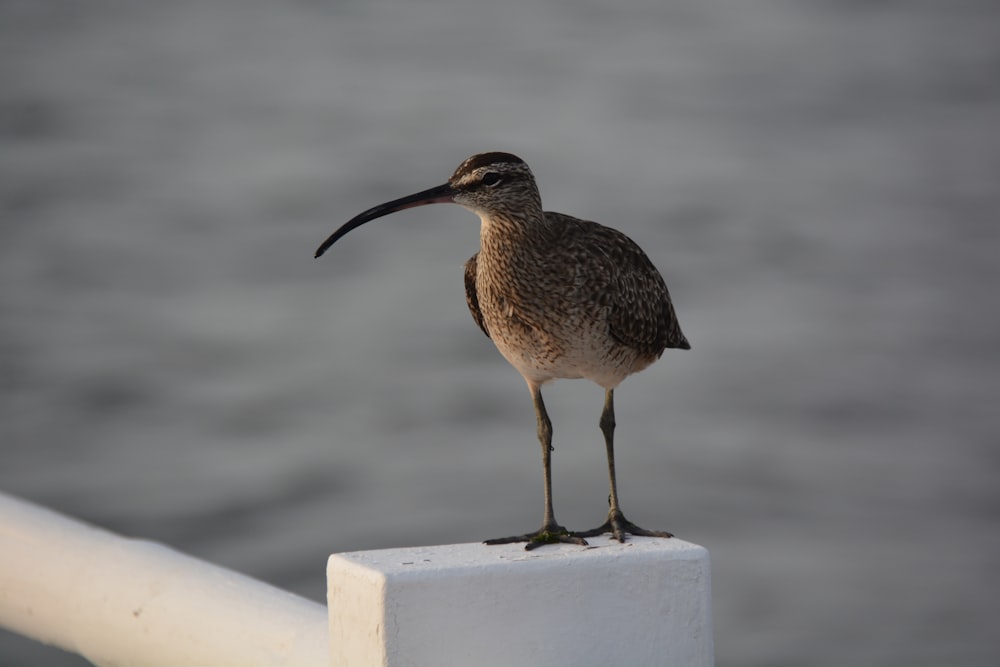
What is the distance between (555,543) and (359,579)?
90cm

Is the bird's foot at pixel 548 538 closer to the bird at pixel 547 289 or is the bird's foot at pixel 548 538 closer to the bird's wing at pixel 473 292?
the bird at pixel 547 289

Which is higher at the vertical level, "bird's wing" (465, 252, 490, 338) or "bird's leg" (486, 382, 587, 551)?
"bird's wing" (465, 252, 490, 338)

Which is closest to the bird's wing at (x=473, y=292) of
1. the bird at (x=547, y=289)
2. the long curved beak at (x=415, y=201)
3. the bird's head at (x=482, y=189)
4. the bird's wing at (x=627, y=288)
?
the bird at (x=547, y=289)

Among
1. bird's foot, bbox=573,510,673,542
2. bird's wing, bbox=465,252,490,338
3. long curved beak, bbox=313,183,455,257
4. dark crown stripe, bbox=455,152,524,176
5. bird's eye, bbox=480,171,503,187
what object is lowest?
bird's foot, bbox=573,510,673,542

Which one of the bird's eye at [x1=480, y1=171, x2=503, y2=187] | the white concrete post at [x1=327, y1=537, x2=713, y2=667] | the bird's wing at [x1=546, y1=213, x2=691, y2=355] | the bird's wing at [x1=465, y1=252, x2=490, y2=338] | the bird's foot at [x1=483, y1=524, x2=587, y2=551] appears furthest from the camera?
the bird's wing at [x1=465, y1=252, x2=490, y2=338]

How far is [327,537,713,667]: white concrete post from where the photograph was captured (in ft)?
10.5

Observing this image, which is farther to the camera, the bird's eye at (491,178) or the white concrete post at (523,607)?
the bird's eye at (491,178)

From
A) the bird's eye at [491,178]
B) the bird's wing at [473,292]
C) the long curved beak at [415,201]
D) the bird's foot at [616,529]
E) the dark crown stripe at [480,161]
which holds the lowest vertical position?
the bird's foot at [616,529]

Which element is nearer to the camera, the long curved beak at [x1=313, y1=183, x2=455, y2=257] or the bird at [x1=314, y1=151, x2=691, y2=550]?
the long curved beak at [x1=313, y1=183, x2=455, y2=257]

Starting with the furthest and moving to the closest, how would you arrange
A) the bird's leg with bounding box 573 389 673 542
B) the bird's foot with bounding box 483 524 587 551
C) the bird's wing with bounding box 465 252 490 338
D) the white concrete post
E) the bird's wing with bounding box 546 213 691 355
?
the bird's wing with bounding box 465 252 490 338, the bird's wing with bounding box 546 213 691 355, the bird's leg with bounding box 573 389 673 542, the bird's foot with bounding box 483 524 587 551, the white concrete post

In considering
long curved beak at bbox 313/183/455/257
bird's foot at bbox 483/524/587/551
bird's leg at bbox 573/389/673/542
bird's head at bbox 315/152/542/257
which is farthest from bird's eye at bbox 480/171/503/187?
bird's foot at bbox 483/524/587/551

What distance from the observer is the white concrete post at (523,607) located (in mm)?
3195

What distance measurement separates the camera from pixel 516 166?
4402mm

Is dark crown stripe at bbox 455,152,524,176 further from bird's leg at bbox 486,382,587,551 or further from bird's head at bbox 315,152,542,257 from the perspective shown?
bird's leg at bbox 486,382,587,551
